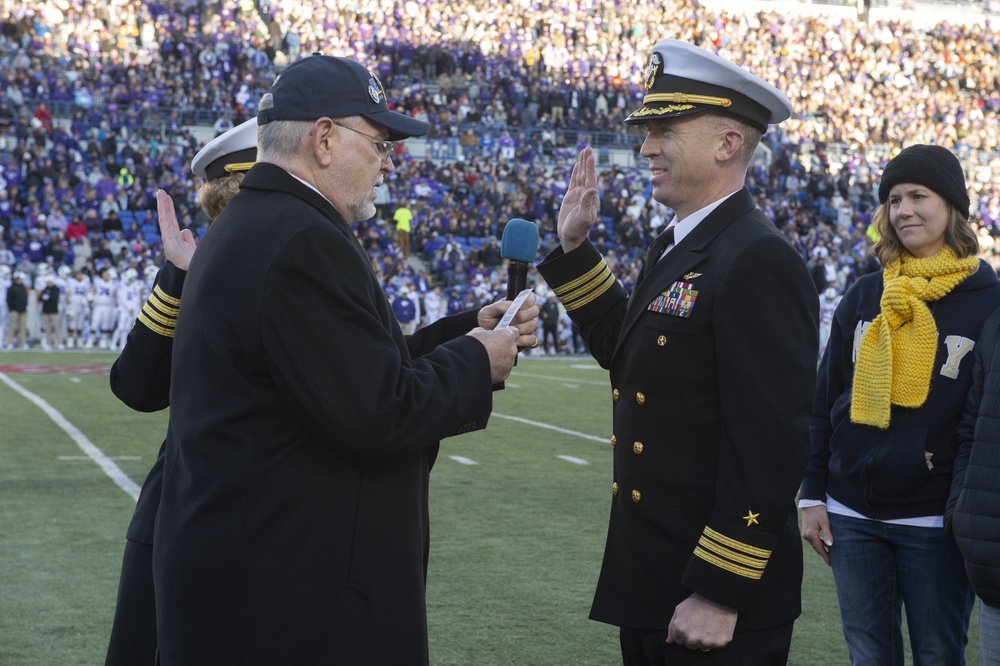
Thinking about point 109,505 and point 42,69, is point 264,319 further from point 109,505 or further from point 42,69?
point 42,69

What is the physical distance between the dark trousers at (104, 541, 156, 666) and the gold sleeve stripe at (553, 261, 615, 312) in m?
1.18

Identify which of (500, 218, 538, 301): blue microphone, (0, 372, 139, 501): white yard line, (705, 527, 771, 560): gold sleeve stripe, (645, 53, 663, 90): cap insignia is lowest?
(0, 372, 139, 501): white yard line

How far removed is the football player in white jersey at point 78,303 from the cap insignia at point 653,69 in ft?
76.1

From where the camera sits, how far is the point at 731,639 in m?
2.51

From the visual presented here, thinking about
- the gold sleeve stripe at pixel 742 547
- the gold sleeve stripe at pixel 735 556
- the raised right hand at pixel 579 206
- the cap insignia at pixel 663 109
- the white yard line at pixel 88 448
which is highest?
the cap insignia at pixel 663 109

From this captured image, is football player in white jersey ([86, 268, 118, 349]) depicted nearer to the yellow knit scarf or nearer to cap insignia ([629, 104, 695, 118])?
the yellow knit scarf

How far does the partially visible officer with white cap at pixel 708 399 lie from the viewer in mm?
2480

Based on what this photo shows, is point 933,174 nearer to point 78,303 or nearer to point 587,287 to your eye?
point 587,287

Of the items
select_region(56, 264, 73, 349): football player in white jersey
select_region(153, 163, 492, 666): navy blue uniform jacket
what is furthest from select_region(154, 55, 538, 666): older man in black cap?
select_region(56, 264, 73, 349): football player in white jersey

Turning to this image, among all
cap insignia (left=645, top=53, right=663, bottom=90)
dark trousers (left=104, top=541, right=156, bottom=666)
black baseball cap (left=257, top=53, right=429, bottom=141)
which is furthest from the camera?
dark trousers (left=104, top=541, right=156, bottom=666)

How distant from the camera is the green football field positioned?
17.1 ft

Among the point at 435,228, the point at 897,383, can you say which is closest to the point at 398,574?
the point at 897,383

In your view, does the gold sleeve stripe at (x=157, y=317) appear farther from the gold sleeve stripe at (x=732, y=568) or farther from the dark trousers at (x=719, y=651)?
the gold sleeve stripe at (x=732, y=568)

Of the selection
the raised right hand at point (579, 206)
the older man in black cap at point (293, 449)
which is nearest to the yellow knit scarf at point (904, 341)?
the raised right hand at point (579, 206)
